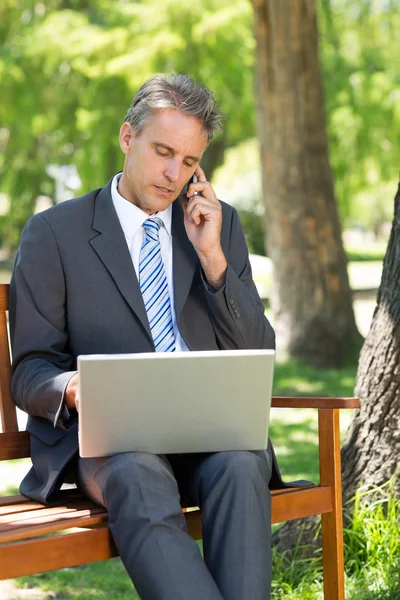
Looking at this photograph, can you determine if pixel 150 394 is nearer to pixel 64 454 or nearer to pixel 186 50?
pixel 64 454

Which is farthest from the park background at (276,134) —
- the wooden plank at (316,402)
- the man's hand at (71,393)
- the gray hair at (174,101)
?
the gray hair at (174,101)

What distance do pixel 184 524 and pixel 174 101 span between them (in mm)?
1370

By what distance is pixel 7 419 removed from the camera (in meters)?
3.46

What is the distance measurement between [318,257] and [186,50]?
188 inches

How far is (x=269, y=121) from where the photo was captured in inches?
362

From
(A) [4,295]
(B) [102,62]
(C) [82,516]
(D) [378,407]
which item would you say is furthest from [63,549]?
(B) [102,62]

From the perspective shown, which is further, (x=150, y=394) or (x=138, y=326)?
(x=138, y=326)

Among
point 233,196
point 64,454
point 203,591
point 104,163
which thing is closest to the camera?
point 203,591

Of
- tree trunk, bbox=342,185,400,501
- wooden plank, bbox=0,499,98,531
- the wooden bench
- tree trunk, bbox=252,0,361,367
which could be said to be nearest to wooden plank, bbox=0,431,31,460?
the wooden bench

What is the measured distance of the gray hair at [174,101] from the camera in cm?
334

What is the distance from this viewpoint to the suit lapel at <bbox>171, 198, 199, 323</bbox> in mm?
3381

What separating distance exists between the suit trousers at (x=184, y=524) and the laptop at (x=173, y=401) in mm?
66

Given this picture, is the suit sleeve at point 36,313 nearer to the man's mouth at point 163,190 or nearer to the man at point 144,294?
the man at point 144,294

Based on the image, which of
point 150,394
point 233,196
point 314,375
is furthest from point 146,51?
point 233,196
